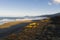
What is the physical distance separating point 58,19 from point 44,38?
192cm

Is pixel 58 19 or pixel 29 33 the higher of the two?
pixel 58 19

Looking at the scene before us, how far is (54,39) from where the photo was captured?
10.3m

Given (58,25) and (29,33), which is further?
(29,33)

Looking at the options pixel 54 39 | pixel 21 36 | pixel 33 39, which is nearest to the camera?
pixel 54 39

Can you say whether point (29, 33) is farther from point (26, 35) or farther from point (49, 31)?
point (49, 31)

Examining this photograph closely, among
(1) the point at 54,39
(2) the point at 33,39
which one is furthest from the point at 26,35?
(1) the point at 54,39

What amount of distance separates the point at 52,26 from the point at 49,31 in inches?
17.5

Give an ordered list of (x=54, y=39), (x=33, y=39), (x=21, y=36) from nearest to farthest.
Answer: (x=54, y=39), (x=33, y=39), (x=21, y=36)

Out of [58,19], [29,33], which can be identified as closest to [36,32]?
[29,33]

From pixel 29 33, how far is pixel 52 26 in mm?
2201

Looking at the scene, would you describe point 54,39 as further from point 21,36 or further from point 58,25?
point 21,36

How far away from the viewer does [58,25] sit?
36.5ft

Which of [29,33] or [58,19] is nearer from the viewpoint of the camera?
[58,19]

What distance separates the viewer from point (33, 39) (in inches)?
438
